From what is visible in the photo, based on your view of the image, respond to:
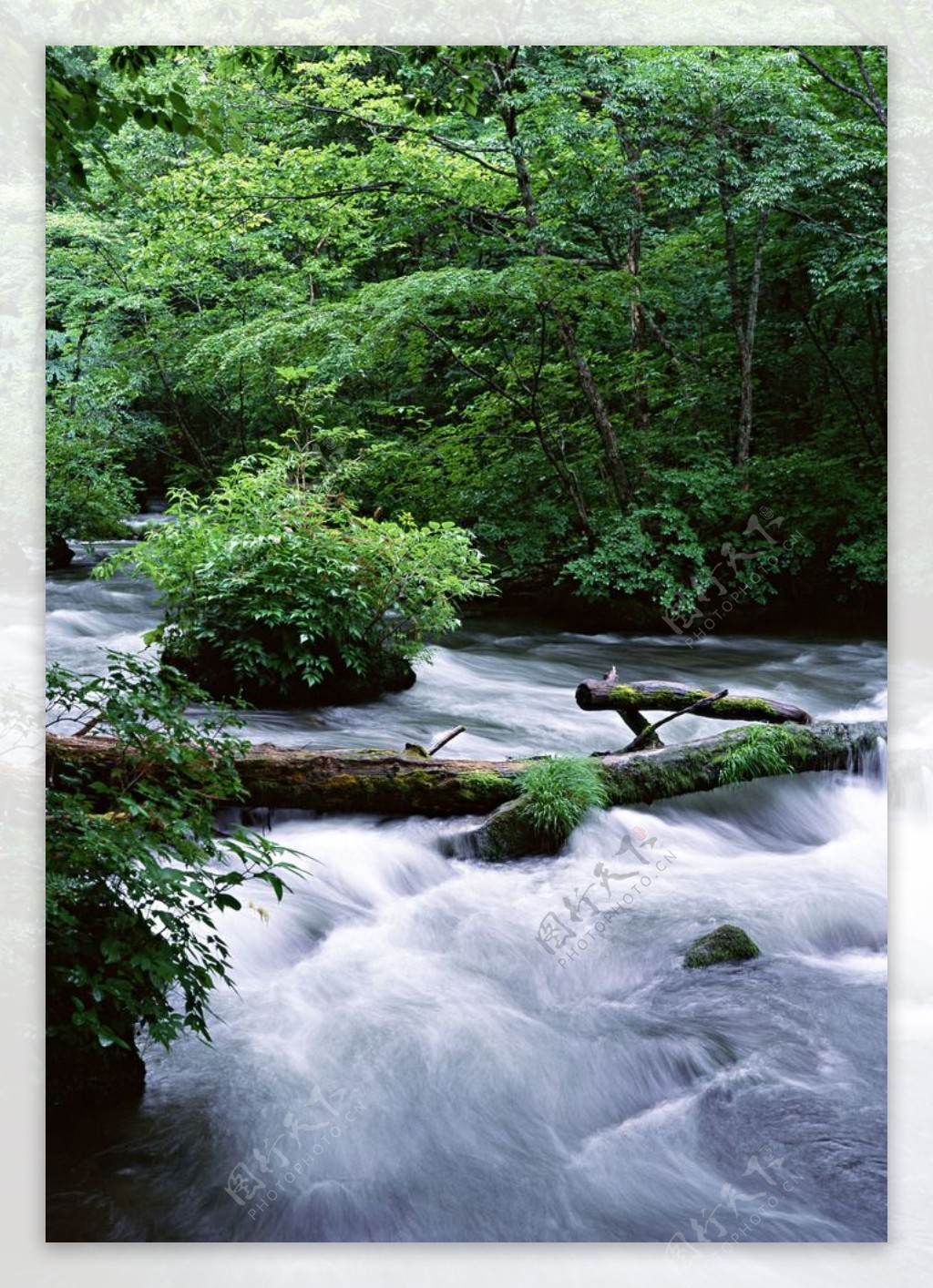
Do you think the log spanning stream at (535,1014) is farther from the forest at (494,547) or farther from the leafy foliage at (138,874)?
the leafy foliage at (138,874)

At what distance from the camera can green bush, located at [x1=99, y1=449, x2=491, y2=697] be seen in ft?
10.9

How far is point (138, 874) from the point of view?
8.91ft

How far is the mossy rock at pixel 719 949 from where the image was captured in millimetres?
3197

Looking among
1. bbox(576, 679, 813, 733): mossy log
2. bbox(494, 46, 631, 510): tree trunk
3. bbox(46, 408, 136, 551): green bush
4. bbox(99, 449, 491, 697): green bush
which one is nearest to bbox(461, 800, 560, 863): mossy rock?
bbox(576, 679, 813, 733): mossy log

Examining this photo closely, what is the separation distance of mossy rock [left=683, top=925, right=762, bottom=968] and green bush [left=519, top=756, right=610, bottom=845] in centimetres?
46

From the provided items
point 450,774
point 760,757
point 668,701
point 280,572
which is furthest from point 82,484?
point 760,757

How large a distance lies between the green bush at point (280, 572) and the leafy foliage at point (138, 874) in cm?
38

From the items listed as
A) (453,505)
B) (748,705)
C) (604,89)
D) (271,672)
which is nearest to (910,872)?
(748,705)

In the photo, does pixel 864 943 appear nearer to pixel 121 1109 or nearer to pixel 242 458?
pixel 121 1109

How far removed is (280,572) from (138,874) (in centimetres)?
104

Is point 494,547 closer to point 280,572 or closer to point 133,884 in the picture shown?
point 280,572

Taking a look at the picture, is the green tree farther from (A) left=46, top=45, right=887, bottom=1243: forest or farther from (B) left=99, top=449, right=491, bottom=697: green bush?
(B) left=99, top=449, right=491, bottom=697: green bush

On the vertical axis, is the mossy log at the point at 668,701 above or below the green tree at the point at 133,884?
above

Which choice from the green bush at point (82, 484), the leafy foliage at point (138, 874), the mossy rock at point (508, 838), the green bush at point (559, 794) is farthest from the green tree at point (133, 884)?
the green bush at point (559, 794)
